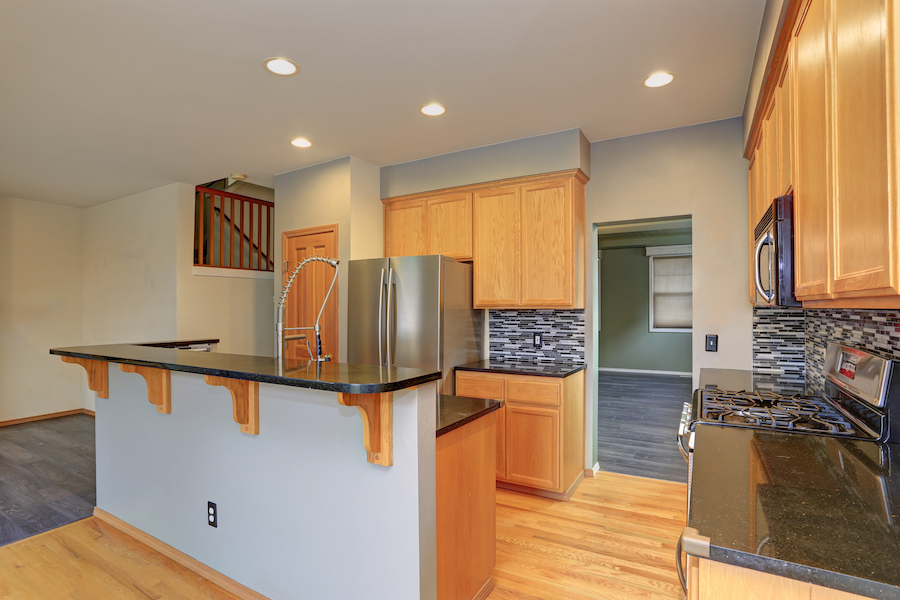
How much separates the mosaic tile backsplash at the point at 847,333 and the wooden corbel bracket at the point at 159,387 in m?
2.95

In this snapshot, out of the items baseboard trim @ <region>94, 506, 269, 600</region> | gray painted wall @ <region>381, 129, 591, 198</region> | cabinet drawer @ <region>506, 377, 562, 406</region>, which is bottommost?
baseboard trim @ <region>94, 506, 269, 600</region>

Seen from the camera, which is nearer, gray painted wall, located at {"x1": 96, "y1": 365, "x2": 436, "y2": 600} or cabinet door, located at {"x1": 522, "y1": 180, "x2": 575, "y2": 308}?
gray painted wall, located at {"x1": 96, "y1": 365, "x2": 436, "y2": 600}

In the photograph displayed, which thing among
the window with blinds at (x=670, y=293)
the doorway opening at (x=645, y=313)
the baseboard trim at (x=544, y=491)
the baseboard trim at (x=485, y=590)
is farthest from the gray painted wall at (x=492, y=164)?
the window with blinds at (x=670, y=293)

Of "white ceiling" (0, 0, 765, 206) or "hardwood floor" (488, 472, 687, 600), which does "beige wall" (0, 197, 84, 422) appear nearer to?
"white ceiling" (0, 0, 765, 206)

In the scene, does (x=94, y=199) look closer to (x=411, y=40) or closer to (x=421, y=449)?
(x=411, y=40)

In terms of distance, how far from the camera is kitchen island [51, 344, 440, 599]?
5.48ft

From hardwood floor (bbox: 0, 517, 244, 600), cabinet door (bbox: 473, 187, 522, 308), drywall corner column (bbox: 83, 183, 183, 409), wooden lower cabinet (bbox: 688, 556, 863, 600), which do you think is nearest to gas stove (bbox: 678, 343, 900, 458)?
wooden lower cabinet (bbox: 688, 556, 863, 600)

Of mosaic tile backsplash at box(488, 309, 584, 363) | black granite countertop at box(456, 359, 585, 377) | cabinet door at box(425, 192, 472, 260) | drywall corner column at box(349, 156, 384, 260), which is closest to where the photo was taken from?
black granite countertop at box(456, 359, 585, 377)

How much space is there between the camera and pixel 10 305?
5.35m

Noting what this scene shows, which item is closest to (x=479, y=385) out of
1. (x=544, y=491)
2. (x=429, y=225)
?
(x=544, y=491)

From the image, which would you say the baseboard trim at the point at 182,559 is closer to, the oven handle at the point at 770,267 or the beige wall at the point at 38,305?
the oven handle at the point at 770,267

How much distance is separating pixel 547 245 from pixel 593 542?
191 centimetres

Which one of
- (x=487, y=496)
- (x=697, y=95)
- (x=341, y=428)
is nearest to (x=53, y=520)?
(x=341, y=428)

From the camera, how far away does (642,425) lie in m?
5.08
